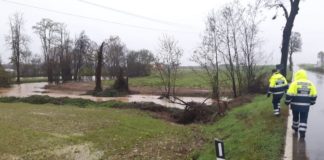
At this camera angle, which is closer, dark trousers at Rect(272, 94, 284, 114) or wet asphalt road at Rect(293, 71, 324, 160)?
wet asphalt road at Rect(293, 71, 324, 160)

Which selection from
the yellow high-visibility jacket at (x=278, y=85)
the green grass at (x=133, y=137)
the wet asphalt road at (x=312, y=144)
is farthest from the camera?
the yellow high-visibility jacket at (x=278, y=85)

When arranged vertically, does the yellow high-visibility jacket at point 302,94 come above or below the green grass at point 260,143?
above

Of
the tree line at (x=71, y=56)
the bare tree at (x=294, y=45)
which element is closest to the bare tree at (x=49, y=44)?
the tree line at (x=71, y=56)

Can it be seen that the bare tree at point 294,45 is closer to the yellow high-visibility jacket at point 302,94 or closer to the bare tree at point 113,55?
the bare tree at point 113,55

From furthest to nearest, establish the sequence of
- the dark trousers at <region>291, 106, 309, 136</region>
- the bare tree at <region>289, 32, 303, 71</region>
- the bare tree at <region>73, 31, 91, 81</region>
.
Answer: the bare tree at <region>73, 31, 91, 81</region> < the bare tree at <region>289, 32, 303, 71</region> < the dark trousers at <region>291, 106, 309, 136</region>

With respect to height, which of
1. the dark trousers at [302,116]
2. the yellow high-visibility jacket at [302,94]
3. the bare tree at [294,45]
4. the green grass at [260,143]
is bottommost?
the green grass at [260,143]

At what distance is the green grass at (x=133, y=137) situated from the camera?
10823 mm

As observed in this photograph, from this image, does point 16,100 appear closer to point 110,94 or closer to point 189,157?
point 110,94

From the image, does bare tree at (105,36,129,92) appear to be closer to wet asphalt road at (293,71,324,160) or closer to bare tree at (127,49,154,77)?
bare tree at (127,49,154,77)

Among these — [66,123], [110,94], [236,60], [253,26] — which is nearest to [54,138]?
[66,123]

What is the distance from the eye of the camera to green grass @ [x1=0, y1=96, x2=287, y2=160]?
426 inches

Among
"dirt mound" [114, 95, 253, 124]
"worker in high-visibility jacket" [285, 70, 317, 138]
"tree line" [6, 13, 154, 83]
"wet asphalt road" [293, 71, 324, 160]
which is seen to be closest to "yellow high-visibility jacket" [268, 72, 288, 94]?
"wet asphalt road" [293, 71, 324, 160]

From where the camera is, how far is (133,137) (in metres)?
17.2

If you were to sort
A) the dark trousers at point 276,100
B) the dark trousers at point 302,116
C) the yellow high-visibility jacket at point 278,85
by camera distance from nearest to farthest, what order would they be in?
1. the dark trousers at point 302,116
2. the dark trousers at point 276,100
3. the yellow high-visibility jacket at point 278,85
